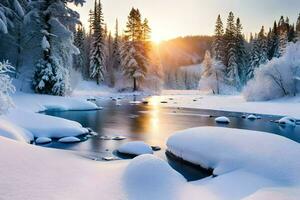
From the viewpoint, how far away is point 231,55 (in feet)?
199

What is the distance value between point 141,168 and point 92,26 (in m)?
58.7

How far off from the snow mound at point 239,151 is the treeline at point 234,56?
45.6 meters

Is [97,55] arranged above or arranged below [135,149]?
above

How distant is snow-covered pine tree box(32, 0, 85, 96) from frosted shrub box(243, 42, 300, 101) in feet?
69.4

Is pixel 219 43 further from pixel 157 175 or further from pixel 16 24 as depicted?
pixel 157 175

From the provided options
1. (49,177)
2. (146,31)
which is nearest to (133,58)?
(146,31)

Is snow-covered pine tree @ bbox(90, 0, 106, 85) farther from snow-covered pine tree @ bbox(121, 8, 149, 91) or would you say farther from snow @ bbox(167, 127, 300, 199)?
snow @ bbox(167, 127, 300, 199)

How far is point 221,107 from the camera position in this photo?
35.0m

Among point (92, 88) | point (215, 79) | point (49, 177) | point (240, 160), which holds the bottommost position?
point (240, 160)

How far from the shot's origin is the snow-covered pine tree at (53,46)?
93.6 feet

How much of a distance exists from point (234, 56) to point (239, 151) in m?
51.6

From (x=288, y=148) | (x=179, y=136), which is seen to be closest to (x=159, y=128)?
(x=179, y=136)

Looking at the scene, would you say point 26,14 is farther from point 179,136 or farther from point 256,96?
point 256,96

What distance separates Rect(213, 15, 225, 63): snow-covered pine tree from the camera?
2462 inches
